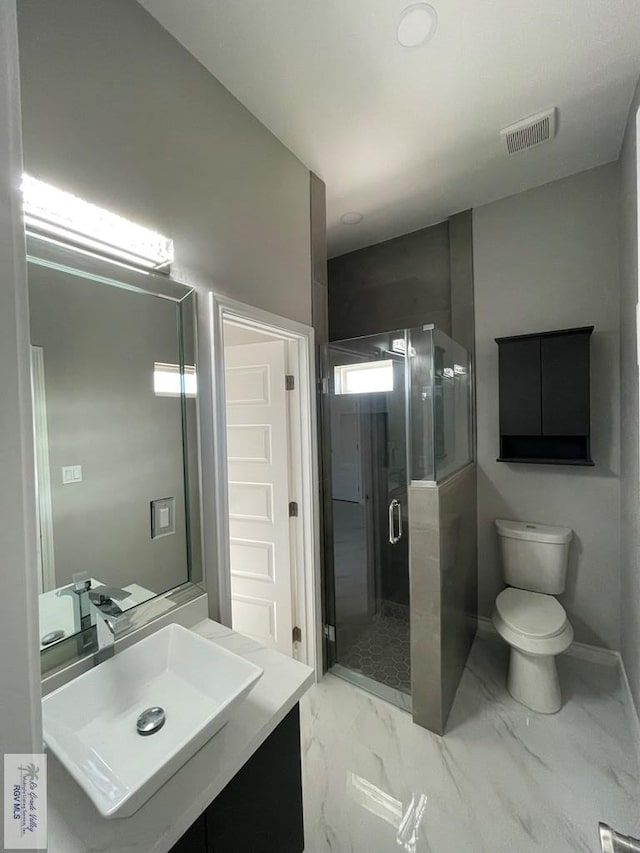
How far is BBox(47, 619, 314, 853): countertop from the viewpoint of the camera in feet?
2.26

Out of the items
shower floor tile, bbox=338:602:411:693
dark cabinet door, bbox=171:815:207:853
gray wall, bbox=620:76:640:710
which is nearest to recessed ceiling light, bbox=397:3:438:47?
gray wall, bbox=620:76:640:710

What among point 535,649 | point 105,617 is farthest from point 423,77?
point 535,649

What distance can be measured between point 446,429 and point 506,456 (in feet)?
2.19

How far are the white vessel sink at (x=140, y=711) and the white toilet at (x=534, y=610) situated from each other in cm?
164

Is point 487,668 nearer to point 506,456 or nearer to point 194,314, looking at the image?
point 506,456

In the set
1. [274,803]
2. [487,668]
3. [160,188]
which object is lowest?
[487,668]

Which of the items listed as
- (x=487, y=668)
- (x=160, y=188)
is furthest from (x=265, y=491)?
(x=487, y=668)

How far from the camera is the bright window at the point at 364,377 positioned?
6.61ft

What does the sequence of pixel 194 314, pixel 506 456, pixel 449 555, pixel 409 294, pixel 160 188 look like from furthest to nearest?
pixel 409 294 → pixel 506 456 → pixel 449 555 → pixel 194 314 → pixel 160 188

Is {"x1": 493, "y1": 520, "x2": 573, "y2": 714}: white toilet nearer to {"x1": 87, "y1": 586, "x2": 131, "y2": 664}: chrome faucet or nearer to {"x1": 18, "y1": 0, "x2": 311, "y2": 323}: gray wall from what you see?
{"x1": 87, "y1": 586, "x2": 131, "y2": 664}: chrome faucet

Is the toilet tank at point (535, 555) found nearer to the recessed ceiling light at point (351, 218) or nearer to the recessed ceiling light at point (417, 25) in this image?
the recessed ceiling light at point (351, 218)

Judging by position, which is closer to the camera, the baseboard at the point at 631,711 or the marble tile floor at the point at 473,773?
the marble tile floor at the point at 473,773

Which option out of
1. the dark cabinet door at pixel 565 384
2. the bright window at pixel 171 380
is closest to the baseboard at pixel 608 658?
the dark cabinet door at pixel 565 384

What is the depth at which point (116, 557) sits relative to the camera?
1.20m
